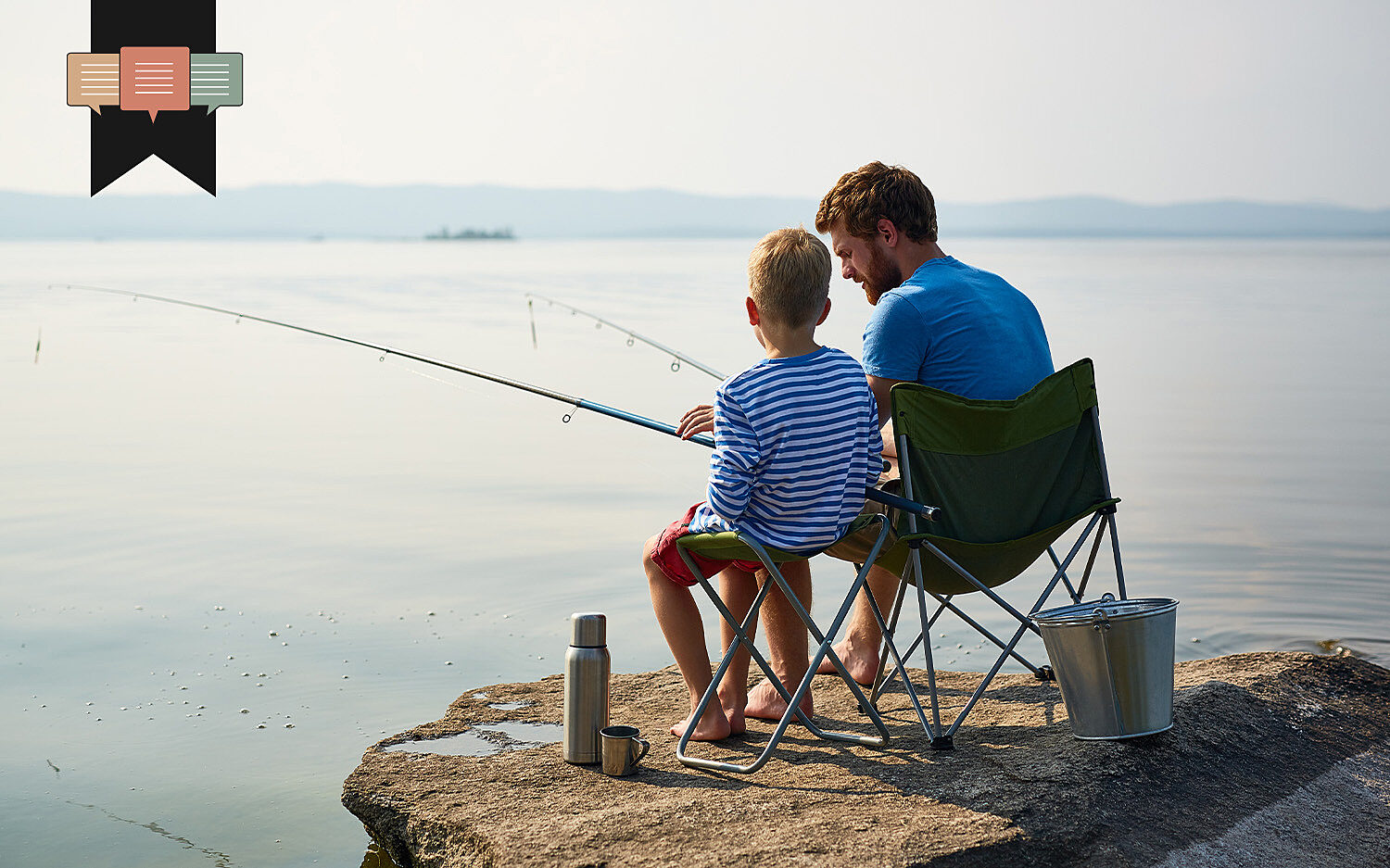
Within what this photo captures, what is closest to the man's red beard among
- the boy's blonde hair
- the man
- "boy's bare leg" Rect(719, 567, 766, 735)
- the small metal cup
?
the man

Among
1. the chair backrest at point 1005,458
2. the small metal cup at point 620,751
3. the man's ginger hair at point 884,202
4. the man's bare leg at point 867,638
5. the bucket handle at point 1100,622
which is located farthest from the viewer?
the man's bare leg at point 867,638

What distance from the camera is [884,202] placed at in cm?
340

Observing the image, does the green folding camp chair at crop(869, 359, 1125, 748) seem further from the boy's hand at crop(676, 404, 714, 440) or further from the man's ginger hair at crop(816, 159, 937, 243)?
the man's ginger hair at crop(816, 159, 937, 243)

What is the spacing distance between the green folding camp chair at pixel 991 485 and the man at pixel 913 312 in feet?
0.54

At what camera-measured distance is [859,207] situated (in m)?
3.44

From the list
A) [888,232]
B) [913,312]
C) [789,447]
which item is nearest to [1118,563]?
[913,312]

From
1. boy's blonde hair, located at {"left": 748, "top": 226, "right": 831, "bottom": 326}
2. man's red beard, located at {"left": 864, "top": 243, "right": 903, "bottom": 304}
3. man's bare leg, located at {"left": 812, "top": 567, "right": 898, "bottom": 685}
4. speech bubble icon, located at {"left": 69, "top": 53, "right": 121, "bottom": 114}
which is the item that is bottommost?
man's bare leg, located at {"left": 812, "top": 567, "right": 898, "bottom": 685}

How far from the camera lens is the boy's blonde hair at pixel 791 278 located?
9.25 ft

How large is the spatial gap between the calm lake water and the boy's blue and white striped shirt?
4.19 ft

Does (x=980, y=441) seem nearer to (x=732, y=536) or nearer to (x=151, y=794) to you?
(x=732, y=536)

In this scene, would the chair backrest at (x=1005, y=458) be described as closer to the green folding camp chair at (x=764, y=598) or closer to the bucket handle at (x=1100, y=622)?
the green folding camp chair at (x=764, y=598)

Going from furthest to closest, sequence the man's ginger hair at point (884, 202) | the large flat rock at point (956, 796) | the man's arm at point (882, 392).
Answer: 1. the man's ginger hair at point (884, 202)
2. the man's arm at point (882, 392)
3. the large flat rock at point (956, 796)

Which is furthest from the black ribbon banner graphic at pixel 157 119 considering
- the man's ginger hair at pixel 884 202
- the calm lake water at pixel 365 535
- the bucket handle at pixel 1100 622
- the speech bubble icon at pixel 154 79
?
the bucket handle at pixel 1100 622

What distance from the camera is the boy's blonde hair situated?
282 cm
